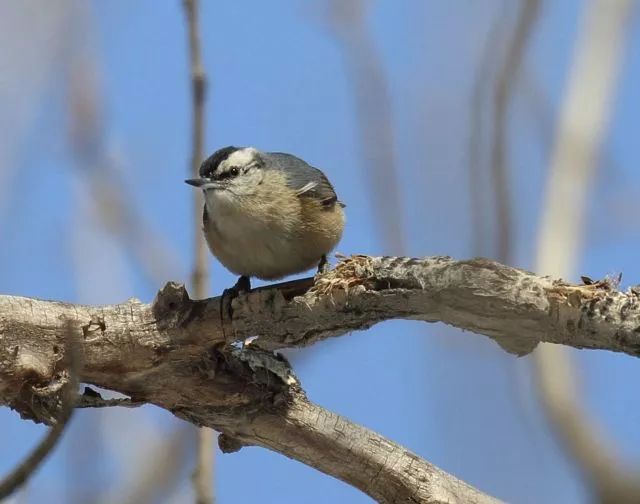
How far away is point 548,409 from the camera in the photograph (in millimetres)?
2539

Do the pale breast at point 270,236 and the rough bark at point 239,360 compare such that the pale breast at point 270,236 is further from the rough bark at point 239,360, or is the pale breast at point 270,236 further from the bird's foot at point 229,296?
the rough bark at point 239,360

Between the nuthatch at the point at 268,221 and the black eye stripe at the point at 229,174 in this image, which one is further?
the black eye stripe at the point at 229,174

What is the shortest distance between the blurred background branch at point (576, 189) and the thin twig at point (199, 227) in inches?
44.6

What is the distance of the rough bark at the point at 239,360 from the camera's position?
117 inches

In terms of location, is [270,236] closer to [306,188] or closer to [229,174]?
[306,188]

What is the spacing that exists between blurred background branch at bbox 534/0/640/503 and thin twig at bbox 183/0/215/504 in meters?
1.13

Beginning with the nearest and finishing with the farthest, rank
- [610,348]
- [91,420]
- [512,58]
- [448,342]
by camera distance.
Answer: [610,348] → [512,58] → [91,420] → [448,342]

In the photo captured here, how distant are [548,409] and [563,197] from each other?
98 cm

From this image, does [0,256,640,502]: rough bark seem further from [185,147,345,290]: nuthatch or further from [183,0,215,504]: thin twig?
[185,147,345,290]: nuthatch

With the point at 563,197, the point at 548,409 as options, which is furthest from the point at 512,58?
the point at 548,409

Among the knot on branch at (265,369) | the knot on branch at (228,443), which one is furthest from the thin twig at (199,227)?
the knot on branch at (265,369)

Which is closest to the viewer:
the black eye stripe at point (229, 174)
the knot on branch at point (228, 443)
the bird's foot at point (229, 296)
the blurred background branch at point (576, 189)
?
the blurred background branch at point (576, 189)

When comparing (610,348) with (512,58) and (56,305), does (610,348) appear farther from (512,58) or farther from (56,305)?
(56,305)

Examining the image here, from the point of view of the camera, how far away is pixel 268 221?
372cm
